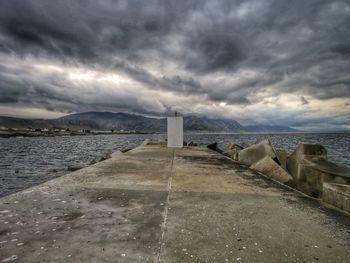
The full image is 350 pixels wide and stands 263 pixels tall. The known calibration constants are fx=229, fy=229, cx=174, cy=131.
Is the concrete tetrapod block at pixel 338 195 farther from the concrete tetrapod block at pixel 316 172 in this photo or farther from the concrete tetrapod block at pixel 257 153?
the concrete tetrapod block at pixel 257 153

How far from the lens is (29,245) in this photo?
7.80 feet

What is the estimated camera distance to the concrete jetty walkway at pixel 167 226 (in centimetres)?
228

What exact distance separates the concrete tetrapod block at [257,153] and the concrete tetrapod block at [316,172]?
2074 millimetres

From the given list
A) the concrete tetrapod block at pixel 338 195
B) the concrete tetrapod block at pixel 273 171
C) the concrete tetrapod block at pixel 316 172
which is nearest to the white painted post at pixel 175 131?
the concrete tetrapod block at pixel 273 171

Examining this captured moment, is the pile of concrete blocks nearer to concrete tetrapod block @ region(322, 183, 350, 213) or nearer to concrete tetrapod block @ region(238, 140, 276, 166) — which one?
concrete tetrapod block @ region(238, 140, 276, 166)

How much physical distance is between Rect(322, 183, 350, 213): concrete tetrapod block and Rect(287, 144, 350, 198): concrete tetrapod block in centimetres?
97

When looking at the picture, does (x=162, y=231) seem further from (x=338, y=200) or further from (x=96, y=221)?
(x=338, y=200)

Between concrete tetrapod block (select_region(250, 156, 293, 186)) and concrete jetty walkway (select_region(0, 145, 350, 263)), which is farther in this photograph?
concrete tetrapod block (select_region(250, 156, 293, 186))

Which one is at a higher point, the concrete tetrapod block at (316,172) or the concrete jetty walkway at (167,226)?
the concrete tetrapod block at (316,172)

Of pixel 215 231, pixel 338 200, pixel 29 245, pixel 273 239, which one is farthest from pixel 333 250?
pixel 29 245

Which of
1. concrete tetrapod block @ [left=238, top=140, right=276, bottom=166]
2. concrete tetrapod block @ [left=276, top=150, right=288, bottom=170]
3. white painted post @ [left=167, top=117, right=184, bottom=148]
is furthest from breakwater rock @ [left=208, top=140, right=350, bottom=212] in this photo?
white painted post @ [left=167, top=117, right=184, bottom=148]

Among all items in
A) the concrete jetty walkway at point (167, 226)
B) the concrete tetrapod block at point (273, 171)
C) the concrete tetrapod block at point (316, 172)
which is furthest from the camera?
the concrete tetrapod block at point (273, 171)

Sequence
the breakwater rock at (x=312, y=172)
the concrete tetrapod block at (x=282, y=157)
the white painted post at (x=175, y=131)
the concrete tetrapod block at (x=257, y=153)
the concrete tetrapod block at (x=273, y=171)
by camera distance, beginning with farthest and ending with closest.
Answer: the white painted post at (x=175, y=131), the concrete tetrapod block at (x=257, y=153), the concrete tetrapod block at (x=282, y=157), the concrete tetrapod block at (x=273, y=171), the breakwater rock at (x=312, y=172)

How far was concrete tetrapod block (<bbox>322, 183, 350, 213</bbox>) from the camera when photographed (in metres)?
3.62
